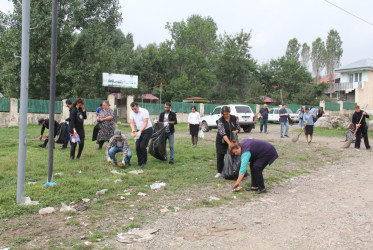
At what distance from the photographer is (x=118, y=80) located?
25.1 metres

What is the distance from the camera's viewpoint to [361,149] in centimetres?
1249

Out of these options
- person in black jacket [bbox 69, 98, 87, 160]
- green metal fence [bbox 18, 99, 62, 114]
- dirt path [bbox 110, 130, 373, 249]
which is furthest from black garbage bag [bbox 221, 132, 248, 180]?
green metal fence [bbox 18, 99, 62, 114]

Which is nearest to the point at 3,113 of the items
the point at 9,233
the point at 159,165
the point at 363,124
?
the point at 159,165

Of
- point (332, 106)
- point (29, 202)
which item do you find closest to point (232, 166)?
point (29, 202)

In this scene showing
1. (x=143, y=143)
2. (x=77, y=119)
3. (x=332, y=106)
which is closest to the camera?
(x=143, y=143)

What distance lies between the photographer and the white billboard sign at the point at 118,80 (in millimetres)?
24672

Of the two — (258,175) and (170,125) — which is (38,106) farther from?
(258,175)

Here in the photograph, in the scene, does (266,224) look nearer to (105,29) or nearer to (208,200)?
(208,200)

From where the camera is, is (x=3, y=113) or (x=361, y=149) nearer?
(x=361, y=149)

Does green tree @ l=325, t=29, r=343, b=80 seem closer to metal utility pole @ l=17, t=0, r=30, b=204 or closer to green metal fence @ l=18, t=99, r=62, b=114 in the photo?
green metal fence @ l=18, t=99, r=62, b=114

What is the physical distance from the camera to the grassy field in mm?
4082

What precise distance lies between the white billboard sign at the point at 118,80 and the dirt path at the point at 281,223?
66.9 feet

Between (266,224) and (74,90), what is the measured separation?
21426 millimetres

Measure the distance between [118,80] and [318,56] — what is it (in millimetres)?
40978
